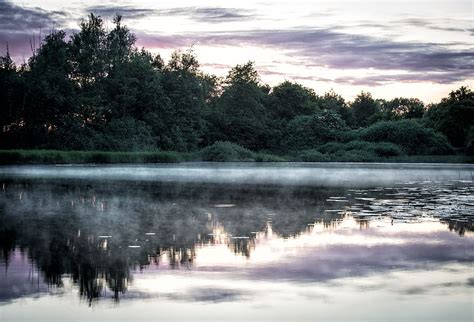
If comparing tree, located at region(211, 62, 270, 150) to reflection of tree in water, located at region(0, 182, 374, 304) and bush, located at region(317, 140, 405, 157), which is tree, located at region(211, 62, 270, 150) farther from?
reflection of tree in water, located at region(0, 182, 374, 304)

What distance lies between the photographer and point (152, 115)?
7706 cm

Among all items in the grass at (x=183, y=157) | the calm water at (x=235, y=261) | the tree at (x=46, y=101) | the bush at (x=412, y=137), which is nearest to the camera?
the calm water at (x=235, y=261)

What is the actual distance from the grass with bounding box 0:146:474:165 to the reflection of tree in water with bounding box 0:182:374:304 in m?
34.4

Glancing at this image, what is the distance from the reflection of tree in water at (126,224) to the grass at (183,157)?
34.4m

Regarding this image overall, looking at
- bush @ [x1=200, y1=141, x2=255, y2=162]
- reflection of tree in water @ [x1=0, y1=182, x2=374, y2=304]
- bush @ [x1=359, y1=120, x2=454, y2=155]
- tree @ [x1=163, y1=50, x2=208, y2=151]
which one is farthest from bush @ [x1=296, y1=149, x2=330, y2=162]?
reflection of tree in water @ [x1=0, y1=182, x2=374, y2=304]

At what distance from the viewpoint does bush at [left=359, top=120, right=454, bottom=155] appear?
7494 centimetres

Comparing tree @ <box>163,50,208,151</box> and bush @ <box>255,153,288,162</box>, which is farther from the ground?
tree @ <box>163,50,208,151</box>

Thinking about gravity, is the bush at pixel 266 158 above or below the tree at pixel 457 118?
below

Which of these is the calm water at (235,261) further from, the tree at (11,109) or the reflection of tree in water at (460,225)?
the tree at (11,109)

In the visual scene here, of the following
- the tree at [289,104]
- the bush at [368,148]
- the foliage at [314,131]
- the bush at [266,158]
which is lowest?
the bush at [266,158]

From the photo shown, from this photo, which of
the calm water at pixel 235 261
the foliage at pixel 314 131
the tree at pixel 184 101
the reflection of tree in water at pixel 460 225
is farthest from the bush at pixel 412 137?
the reflection of tree in water at pixel 460 225

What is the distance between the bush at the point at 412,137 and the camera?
246 feet

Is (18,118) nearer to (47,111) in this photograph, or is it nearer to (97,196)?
(47,111)

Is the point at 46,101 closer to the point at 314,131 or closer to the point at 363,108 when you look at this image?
the point at 314,131
